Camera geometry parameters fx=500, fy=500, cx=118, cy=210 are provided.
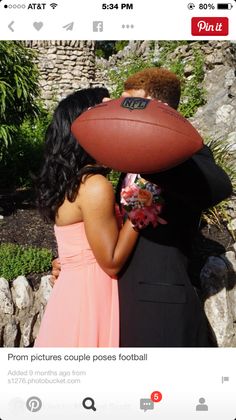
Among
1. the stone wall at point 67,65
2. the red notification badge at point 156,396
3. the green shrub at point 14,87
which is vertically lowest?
the red notification badge at point 156,396

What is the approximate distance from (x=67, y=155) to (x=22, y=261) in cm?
177

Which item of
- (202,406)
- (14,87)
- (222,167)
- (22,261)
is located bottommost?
(202,406)

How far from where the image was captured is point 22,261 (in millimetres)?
3420

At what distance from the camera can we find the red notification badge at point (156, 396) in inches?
74.5

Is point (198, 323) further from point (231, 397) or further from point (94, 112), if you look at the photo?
point (94, 112)

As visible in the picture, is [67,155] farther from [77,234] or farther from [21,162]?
[21,162]

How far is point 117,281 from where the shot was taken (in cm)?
173

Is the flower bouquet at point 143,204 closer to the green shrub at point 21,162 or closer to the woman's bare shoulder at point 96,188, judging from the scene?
the woman's bare shoulder at point 96,188

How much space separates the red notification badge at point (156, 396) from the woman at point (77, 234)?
288mm
